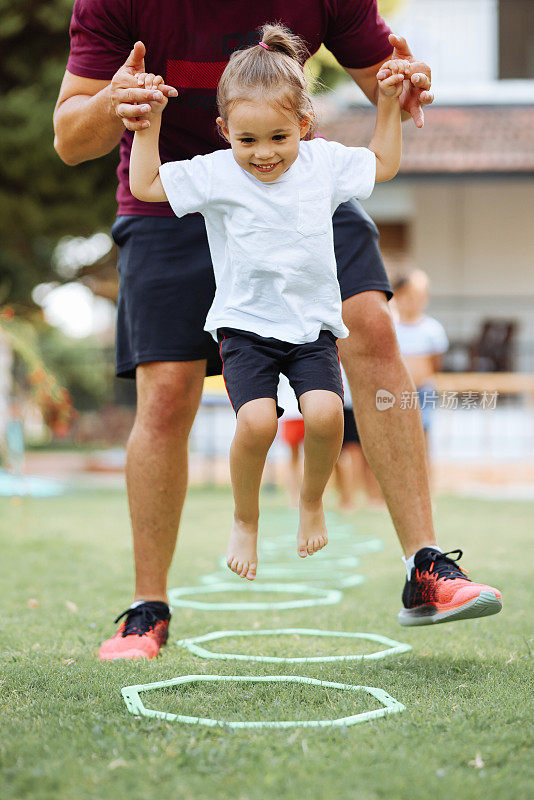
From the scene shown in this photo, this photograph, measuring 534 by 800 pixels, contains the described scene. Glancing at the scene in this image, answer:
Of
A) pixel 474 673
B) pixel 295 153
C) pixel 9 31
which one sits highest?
pixel 9 31

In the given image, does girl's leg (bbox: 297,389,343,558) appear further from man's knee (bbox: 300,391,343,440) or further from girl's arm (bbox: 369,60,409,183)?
girl's arm (bbox: 369,60,409,183)

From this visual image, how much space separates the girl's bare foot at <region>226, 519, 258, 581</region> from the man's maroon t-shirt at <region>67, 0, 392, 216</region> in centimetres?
89

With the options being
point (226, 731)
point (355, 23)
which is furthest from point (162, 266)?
point (226, 731)

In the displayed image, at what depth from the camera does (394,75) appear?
7.29 feet

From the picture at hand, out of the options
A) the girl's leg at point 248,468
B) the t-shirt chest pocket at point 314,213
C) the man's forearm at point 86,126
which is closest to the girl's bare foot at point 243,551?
the girl's leg at point 248,468

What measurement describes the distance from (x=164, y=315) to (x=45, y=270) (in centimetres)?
1170

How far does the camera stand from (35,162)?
8461 mm

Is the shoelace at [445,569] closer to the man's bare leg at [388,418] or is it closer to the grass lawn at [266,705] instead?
the man's bare leg at [388,418]

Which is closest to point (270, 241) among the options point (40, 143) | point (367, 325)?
point (367, 325)

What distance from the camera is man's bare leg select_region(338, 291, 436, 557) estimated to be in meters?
2.47

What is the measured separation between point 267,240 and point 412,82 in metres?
0.54

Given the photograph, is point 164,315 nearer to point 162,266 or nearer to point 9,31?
point 162,266

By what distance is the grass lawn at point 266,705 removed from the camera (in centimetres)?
146

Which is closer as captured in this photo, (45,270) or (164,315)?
(164,315)
